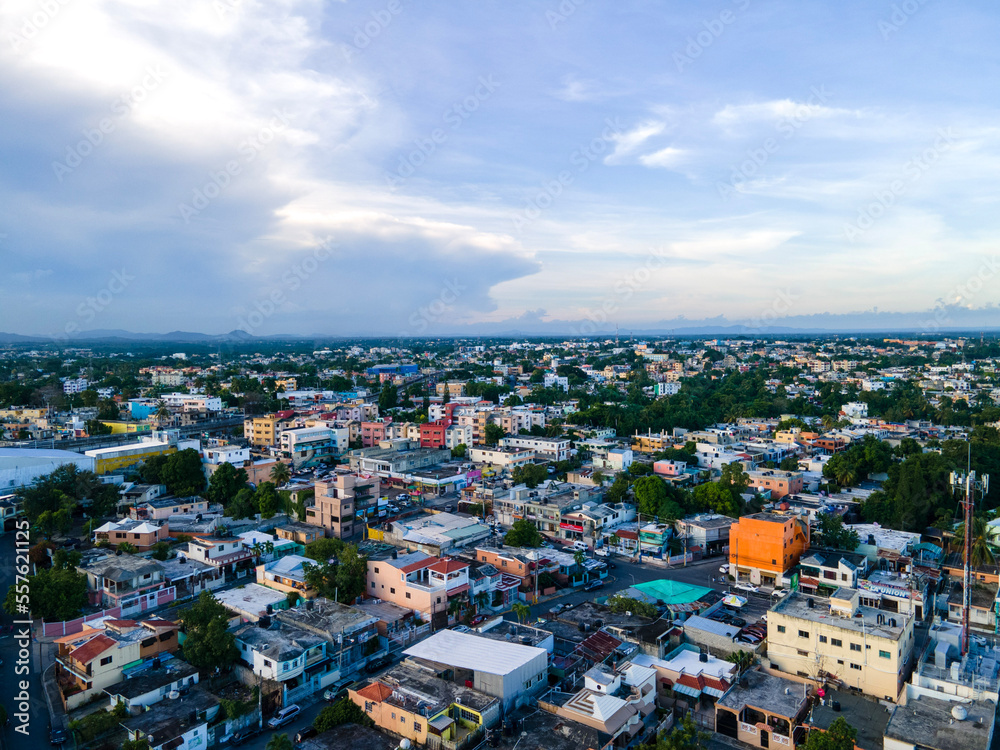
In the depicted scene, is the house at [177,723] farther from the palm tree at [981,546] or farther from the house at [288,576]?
the palm tree at [981,546]

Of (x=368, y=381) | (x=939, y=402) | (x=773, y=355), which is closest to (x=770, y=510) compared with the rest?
(x=939, y=402)

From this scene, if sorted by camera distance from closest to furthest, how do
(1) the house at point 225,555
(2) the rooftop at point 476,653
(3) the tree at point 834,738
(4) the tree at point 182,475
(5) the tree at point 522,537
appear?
1. (3) the tree at point 834,738
2. (2) the rooftop at point 476,653
3. (1) the house at point 225,555
4. (5) the tree at point 522,537
5. (4) the tree at point 182,475

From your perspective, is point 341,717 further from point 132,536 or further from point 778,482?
point 778,482

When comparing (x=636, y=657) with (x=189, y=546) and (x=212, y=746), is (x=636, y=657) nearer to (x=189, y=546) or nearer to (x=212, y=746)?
(x=212, y=746)

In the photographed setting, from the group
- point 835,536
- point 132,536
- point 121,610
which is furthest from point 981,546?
point 132,536

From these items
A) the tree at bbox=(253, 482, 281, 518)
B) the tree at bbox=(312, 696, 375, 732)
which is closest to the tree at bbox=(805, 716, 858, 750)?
the tree at bbox=(312, 696, 375, 732)

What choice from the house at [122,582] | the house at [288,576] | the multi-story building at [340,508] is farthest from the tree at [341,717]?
the multi-story building at [340,508]
